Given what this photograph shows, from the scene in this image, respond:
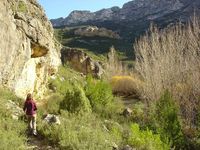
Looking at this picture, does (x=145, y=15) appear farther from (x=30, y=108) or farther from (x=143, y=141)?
(x=30, y=108)

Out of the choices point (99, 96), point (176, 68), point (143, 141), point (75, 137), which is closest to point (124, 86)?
point (176, 68)

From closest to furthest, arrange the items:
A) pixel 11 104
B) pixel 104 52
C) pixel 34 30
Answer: pixel 11 104 < pixel 34 30 < pixel 104 52

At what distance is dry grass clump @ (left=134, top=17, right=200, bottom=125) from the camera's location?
2755 centimetres

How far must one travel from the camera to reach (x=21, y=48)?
20.8 m

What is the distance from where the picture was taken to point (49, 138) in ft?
46.4

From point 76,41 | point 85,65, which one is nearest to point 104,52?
point 76,41

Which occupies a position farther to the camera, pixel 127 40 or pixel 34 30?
pixel 127 40

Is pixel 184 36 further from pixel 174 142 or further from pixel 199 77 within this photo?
pixel 174 142

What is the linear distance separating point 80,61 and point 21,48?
1415 inches

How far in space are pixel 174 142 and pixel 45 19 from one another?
13.0m

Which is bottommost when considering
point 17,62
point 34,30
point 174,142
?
point 174,142

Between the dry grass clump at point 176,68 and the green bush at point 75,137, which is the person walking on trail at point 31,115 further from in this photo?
the dry grass clump at point 176,68

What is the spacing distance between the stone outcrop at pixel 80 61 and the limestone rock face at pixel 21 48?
30012 mm

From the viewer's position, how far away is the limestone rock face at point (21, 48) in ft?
63.1
